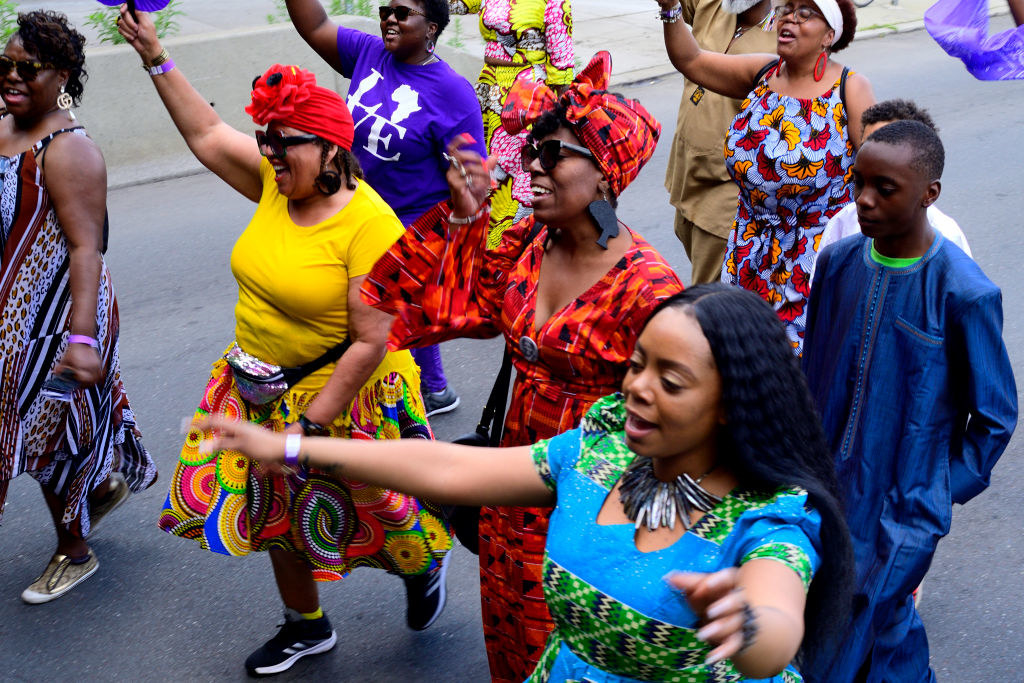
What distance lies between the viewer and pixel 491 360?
21.4ft

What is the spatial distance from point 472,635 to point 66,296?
195cm

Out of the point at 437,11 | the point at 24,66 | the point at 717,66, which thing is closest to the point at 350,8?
the point at 437,11

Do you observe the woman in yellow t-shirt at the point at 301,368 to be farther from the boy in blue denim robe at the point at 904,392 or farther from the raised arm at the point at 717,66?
the raised arm at the point at 717,66

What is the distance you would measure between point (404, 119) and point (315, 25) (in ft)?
2.14

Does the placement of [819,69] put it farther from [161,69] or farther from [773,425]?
[773,425]

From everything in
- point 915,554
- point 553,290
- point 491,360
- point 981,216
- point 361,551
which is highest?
point 553,290

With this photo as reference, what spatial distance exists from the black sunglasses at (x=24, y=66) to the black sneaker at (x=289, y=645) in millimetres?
2073

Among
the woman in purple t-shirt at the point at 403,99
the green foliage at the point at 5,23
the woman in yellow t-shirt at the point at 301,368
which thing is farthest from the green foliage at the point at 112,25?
the woman in yellow t-shirt at the point at 301,368

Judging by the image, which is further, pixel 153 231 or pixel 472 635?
pixel 153 231

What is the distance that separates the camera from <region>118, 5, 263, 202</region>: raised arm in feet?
13.0

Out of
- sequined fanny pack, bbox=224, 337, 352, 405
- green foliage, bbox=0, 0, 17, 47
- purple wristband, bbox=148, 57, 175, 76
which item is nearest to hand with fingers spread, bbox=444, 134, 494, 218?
sequined fanny pack, bbox=224, 337, 352, 405

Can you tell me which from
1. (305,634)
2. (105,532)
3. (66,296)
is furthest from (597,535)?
(105,532)

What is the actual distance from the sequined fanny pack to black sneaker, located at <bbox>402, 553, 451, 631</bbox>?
0.85 metres

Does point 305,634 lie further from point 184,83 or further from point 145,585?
point 184,83
